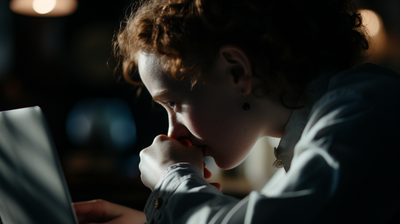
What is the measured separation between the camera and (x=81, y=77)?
2301 millimetres

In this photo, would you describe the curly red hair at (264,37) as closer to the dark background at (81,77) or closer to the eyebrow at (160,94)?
the eyebrow at (160,94)

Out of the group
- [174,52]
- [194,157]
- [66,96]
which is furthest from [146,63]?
[66,96]

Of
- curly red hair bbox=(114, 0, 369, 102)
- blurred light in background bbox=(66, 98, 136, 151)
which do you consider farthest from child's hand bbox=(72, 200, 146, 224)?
blurred light in background bbox=(66, 98, 136, 151)

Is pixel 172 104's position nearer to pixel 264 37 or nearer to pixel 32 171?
pixel 264 37

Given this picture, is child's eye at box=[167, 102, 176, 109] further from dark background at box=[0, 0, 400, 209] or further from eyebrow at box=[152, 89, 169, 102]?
dark background at box=[0, 0, 400, 209]

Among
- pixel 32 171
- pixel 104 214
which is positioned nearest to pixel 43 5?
pixel 104 214

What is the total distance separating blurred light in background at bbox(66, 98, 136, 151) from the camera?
2.19m

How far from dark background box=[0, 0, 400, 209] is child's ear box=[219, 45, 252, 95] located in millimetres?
1621

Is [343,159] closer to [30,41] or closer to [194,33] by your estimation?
[194,33]

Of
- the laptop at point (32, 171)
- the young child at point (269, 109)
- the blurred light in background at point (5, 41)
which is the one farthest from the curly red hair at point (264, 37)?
the blurred light in background at point (5, 41)

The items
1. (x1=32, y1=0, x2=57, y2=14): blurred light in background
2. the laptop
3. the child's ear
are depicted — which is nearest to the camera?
the laptop

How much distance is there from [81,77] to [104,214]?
181 centimetres

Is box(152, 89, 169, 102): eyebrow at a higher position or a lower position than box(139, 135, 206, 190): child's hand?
higher

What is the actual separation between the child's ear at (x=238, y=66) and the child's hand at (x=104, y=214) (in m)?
0.37
